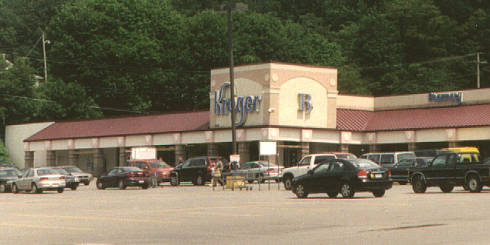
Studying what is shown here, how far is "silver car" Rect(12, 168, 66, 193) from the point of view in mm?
46781

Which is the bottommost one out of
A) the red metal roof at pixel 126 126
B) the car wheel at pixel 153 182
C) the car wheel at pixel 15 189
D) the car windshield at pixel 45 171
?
the car wheel at pixel 15 189

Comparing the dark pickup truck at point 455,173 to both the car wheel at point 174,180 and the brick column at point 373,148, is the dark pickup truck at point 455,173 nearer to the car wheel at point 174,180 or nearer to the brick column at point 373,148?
the car wheel at point 174,180

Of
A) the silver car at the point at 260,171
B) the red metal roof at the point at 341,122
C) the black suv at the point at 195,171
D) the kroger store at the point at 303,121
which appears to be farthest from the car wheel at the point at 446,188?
the red metal roof at the point at 341,122

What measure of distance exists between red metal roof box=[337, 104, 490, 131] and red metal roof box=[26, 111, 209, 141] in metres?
11.7

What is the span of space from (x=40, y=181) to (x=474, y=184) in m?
23.9

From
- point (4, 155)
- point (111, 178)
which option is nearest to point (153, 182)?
point (111, 178)

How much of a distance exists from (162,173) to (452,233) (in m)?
40.4

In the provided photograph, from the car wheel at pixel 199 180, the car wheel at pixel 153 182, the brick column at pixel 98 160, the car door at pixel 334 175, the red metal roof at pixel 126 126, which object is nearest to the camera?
the car door at pixel 334 175

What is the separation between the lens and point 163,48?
9475cm

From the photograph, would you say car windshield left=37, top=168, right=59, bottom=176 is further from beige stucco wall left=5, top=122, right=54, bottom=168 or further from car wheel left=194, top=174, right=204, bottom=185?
beige stucco wall left=5, top=122, right=54, bottom=168

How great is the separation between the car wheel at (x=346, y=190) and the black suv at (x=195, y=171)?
867 inches

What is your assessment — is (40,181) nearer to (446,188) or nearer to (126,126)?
(446,188)

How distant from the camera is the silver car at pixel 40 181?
46.8 m

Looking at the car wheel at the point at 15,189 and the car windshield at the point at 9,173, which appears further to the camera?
the car windshield at the point at 9,173
